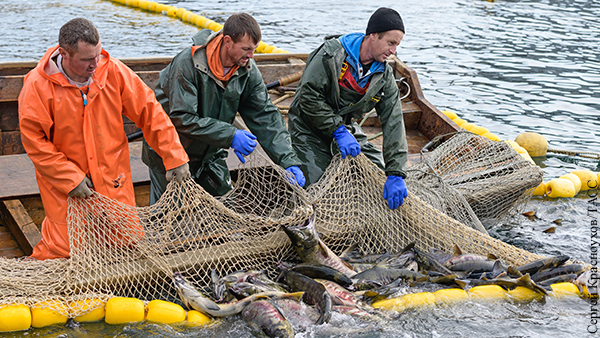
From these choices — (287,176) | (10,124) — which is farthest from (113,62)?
(10,124)

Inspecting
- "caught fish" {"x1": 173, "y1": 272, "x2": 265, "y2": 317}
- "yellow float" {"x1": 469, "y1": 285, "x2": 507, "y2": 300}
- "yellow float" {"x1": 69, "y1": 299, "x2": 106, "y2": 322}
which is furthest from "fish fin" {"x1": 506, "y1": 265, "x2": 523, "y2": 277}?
"yellow float" {"x1": 69, "y1": 299, "x2": 106, "y2": 322}

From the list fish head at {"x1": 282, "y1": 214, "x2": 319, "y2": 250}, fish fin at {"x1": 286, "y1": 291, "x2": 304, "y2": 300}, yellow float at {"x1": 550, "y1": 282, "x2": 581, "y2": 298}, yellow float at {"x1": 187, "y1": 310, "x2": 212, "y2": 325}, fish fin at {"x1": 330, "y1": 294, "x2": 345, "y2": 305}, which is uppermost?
fish head at {"x1": 282, "y1": 214, "x2": 319, "y2": 250}

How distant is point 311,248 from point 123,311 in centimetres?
A: 147

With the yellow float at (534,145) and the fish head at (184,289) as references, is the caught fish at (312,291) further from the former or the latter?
the yellow float at (534,145)

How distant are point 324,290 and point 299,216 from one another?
75cm

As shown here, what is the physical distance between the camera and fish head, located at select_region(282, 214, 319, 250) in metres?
4.13

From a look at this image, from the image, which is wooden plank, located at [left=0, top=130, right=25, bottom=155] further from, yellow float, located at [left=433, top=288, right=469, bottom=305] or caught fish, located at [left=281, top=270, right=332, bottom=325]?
yellow float, located at [left=433, top=288, right=469, bottom=305]

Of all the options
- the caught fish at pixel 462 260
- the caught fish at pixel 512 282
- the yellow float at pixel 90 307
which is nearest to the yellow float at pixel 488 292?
the caught fish at pixel 512 282

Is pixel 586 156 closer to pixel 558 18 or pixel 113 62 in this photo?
pixel 113 62

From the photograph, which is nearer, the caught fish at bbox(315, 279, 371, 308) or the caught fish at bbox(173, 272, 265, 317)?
the caught fish at bbox(173, 272, 265, 317)

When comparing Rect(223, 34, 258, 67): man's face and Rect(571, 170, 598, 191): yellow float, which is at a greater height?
Rect(223, 34, 258, 67): man's face

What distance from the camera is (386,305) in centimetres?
389

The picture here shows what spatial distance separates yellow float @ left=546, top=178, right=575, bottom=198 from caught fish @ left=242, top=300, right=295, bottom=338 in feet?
15.8

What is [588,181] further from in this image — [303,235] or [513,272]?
[303,235]
